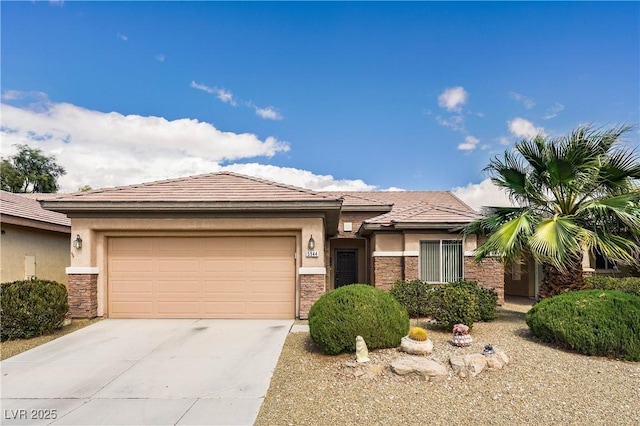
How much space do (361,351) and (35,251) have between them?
11.9 metres

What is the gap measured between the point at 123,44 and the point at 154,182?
4.89m

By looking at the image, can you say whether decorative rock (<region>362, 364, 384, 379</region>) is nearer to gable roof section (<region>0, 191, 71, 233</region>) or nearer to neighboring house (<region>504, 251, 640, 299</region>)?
gable roof section (<region>0, 191, 71, 233</region>)

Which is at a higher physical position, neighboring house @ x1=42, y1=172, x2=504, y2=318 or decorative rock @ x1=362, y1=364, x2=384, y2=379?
neighboring house @ x1=42, y1=172, x2=504, y2=318

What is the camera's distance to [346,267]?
17.7 m

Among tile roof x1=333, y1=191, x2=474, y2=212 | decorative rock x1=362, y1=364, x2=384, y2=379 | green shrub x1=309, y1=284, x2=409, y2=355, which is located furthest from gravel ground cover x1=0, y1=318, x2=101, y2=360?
tile roof x1=333, y1=191, x2=474, y2=212

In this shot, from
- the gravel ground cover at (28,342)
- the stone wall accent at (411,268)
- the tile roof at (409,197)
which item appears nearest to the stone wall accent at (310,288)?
the stone wall accent at (411,268)

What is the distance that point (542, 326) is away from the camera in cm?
743

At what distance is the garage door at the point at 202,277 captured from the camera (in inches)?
407

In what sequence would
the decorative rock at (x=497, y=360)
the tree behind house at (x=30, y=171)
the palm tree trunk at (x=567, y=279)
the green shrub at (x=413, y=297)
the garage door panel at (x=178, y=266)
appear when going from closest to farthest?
the decorative rock at (x=497, y=360)
the palm tree trunk at (x=567, y=279)
the garage door panel at (x=178, y=266)
the green shrub at (x=413, y=297)
the tree behind house at (x=30, y=171)

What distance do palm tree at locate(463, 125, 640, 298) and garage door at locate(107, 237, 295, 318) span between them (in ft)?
18.2

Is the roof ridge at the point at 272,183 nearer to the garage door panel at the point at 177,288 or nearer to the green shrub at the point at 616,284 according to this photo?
the garage door panel at the point at 177,288

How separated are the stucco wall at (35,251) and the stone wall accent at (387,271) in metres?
11.5

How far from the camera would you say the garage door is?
33.9 feet

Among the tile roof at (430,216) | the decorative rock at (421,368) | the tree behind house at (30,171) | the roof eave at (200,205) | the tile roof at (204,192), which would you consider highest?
the tree behind house at (30,171)
